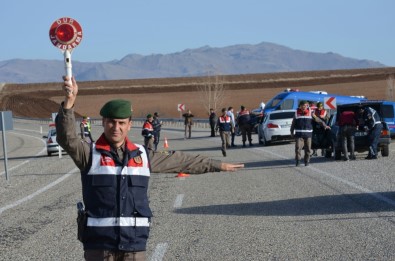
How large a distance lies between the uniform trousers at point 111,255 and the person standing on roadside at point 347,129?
18090 mm

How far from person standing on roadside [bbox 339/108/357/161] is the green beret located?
1795 centimetres

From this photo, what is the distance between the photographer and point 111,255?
521 cm

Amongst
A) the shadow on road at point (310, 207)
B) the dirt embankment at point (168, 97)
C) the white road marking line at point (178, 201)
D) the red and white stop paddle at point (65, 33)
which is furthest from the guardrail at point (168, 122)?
the red and white stop paddle at point (65, 33)

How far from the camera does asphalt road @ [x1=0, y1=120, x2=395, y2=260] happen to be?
377 inches

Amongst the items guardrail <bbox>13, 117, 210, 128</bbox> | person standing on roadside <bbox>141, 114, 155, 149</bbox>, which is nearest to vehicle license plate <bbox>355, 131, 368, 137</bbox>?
person standing on roadside <bbox>141, 114, 155, 149</bbox>

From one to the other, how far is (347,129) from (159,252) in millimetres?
14249

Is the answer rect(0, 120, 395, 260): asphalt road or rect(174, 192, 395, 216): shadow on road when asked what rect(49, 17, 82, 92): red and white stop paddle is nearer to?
rect(0, 120, 395, 260): asphalt road

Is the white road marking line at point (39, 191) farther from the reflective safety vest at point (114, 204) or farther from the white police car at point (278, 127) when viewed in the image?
the white police car at point (278, 127)

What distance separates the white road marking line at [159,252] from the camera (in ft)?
30.0

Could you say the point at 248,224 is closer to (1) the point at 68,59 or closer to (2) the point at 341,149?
(1) the point at 68,59

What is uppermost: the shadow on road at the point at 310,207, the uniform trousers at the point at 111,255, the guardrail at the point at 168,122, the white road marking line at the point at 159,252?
the uniform trousers at the point at 111,255

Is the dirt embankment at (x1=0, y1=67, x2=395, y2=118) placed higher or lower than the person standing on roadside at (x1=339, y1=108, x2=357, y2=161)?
lower

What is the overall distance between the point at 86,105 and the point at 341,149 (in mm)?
94513

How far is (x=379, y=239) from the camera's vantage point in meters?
9.84
